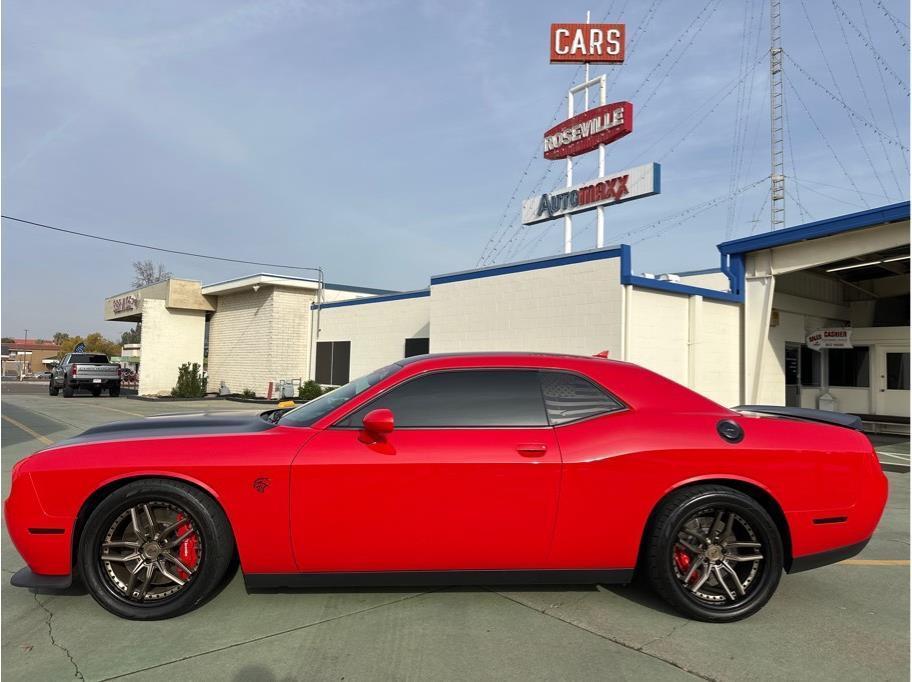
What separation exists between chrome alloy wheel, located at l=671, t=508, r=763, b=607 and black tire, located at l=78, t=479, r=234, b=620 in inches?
98.6

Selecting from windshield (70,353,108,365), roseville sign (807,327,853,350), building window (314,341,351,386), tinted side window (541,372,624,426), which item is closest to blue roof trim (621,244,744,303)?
roseville sign (807,327,853,350)

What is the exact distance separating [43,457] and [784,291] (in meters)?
16.2

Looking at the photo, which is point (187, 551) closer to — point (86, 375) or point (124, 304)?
point (86, 375)

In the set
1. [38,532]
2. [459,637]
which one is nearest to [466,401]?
[459,637]

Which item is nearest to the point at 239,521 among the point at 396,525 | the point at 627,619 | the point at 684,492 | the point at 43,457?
the point at 396,525

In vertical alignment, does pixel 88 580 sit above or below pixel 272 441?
below

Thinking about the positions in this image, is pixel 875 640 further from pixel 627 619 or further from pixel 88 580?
pixel 88 580

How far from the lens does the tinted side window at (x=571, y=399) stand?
131 inches

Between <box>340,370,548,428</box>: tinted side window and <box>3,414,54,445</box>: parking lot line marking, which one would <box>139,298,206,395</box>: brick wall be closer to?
<box>3,414,54,445</box>: parking lot line marking

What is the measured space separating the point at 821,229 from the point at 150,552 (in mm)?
13298

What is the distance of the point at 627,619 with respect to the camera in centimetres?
316

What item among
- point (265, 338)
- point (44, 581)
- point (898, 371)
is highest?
point (265, 338)

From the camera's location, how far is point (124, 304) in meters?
28.5

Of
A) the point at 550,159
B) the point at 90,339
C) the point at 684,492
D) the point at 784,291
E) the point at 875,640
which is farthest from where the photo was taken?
the point at 90,339
